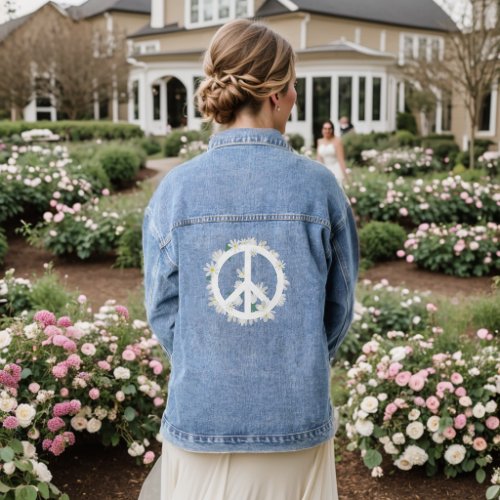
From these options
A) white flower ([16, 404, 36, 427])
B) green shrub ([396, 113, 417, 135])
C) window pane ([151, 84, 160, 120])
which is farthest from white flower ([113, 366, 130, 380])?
window pane ([151, 84, 160, 120])

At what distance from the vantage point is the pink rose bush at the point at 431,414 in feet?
11.9

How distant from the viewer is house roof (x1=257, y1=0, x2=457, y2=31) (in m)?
27.2

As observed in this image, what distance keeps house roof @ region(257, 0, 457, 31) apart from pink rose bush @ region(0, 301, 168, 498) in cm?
2382

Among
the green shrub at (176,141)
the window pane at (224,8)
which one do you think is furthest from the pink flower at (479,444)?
the window pane at (224,8)

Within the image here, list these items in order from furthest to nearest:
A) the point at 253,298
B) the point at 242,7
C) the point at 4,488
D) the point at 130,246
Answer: the point at 242,7 < the point at 130,246 < the point at 4,488 < the point at 253,298

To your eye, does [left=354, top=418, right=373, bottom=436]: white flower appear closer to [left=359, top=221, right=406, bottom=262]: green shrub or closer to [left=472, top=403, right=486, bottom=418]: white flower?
[left=472, top=403, right=486, bottom=418]: white flower

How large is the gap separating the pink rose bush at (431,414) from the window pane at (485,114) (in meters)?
23.2

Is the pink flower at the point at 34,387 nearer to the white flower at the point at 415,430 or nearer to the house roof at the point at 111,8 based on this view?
the white flower at the point at 415,430

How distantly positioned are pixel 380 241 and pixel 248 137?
8.24m

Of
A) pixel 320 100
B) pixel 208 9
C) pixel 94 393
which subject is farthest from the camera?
pixel 208 9

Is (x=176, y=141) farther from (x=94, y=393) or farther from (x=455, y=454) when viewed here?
(x=455, y=454)

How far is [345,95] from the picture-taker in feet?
86.6

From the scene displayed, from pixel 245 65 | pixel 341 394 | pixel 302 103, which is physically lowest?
pixel 341 394

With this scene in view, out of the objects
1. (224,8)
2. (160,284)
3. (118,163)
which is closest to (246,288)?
(160,284)
